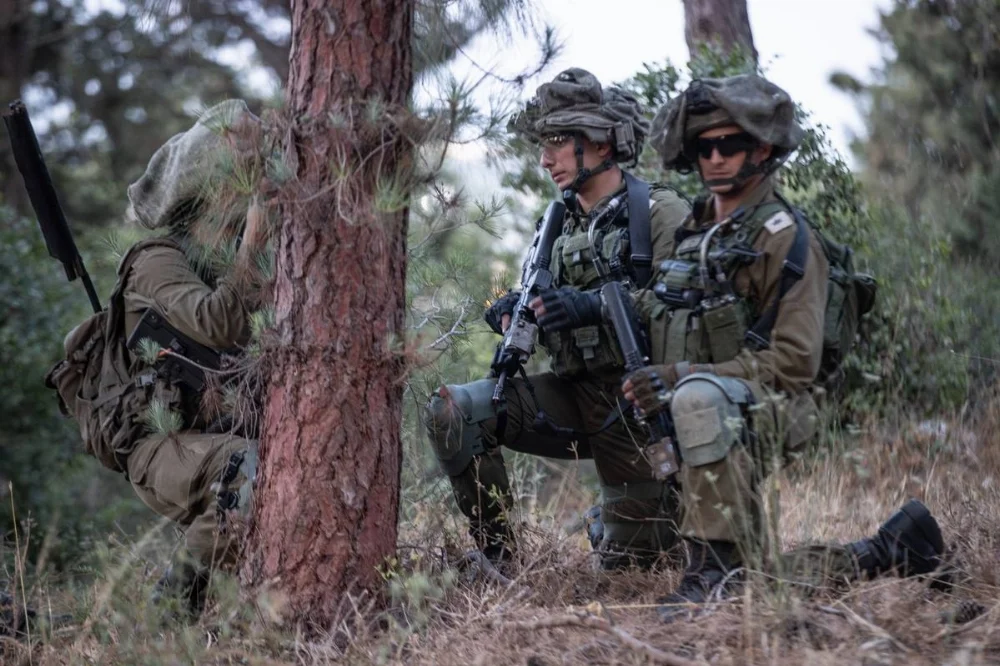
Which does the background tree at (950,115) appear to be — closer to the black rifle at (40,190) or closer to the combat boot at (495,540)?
the combat boot at (495,540)

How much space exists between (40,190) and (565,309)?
7.69 ft

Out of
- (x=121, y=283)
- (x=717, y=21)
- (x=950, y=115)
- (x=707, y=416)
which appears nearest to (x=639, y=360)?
(x=707, y=416)

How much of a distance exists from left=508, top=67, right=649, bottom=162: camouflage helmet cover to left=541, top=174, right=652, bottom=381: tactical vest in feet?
0.57

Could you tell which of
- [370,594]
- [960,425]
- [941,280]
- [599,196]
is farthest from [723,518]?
[941,280]

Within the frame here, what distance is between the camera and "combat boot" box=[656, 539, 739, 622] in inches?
139

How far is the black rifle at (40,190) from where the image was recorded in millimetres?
4539

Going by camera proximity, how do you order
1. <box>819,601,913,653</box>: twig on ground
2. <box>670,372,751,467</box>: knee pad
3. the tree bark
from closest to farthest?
<box>819,601,913,653</box>: twig on ground
<box>670,372,751,467</box>: knee pad
the tree bark

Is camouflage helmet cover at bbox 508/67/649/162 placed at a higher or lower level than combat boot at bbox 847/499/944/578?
higher

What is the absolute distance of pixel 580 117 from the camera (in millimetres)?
4543

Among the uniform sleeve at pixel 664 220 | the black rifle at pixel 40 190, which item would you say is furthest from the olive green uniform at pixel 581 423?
the black rifle at pixel 40 190

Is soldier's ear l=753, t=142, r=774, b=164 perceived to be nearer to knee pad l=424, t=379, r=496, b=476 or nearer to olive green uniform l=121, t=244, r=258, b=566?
knee pad l=424, t=379, r=496, b=476

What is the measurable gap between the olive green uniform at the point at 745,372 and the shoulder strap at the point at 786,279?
0.02 m

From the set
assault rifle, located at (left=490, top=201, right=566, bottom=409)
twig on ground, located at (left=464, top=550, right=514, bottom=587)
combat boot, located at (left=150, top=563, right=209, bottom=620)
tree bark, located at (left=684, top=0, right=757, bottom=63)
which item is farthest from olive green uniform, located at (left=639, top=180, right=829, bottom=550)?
tree bark, located at (left=684, top=0, right=757, bottom=63)

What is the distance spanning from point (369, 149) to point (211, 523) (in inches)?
61.5
